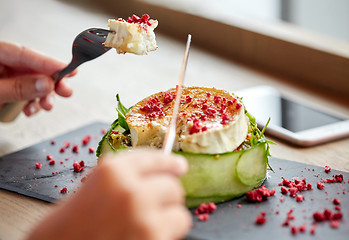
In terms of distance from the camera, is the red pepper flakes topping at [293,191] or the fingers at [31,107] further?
the fingers at [31,107]

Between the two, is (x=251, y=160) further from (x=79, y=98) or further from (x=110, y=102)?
(x=79, y=98)

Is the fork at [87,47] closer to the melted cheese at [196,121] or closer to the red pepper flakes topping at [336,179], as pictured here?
the melted cheese at [196,121]

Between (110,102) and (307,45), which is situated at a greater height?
(307,45)

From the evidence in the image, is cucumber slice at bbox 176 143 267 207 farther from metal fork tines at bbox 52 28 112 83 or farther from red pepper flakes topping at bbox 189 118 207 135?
metal fork tines at bbox 52 28 112 83

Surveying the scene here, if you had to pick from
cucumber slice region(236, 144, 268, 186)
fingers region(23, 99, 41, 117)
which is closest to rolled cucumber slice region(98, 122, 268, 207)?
cucumber slice region(236, 144, 268, 186)

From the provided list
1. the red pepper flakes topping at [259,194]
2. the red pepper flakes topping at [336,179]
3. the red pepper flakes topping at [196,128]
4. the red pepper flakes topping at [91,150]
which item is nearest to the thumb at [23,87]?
the red pepper flakes topping at [91,150]

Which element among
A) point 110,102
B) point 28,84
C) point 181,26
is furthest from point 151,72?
point 28,84
